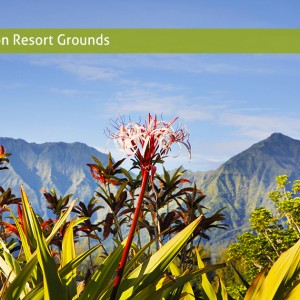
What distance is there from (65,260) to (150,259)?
515mm

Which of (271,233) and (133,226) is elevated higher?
(133,226)

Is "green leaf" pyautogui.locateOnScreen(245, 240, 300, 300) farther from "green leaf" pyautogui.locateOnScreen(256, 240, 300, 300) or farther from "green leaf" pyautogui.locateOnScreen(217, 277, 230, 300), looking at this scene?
"green leaf" pyautogui.locateOnScreen(217, 277, 230, 300)

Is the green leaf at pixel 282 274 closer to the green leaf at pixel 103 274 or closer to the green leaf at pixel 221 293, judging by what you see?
the green leaf at pixel 221 293

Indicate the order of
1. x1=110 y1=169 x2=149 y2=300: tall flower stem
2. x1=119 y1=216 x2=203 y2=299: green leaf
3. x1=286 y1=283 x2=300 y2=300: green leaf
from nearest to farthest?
x1=110 y1=169 x2=149 y2=300: tall flower stem < x1=119 y1=216 x2=203 y2=299: green leaf < x1=286 y1=283 x2=300 y2=300: green leaf

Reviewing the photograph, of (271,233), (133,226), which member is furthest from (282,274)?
(271,233)

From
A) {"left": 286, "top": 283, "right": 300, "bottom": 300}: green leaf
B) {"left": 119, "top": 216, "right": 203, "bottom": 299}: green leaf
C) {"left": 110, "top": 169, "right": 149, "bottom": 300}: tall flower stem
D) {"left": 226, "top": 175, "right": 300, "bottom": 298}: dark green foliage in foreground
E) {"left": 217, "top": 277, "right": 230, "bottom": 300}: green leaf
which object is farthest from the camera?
{"left": 226, "top": 175, "right": 300, "bottom": 298}: dark green foliage in foreground

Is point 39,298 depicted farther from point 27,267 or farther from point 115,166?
point 115,166

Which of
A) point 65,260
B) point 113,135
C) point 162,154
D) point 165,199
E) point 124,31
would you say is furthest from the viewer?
point 124,31

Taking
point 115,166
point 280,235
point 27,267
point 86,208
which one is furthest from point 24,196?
point 280,235

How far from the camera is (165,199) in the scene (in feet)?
18.8

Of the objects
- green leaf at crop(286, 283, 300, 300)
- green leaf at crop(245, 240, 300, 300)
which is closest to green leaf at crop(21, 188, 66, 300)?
green leaf at crop(245, 240, 300, 300)

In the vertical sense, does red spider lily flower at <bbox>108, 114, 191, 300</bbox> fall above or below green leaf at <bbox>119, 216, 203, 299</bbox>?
above

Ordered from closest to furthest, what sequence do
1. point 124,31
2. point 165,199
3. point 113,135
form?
point 113,135 < point 165,199 < point 124,31

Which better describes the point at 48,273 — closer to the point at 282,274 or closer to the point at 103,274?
the point at 103,274
